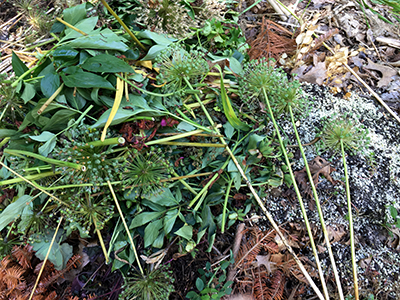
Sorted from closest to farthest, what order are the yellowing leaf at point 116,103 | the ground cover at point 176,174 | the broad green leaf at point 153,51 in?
the yellowing leaf at point 116,103 < the ground cover at point 176,174 < the broad green leaf at point 153,51

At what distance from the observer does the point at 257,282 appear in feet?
3.78

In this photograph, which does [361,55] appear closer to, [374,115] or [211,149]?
[374,115]

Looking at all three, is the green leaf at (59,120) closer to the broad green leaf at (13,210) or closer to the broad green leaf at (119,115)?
A: the broad green leaf at (119,115)

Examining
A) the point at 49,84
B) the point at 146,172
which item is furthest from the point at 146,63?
the point at 146,172

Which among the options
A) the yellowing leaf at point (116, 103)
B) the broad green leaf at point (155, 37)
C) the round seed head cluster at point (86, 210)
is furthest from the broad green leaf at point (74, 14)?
the round seed head cluster at point (86, 210)

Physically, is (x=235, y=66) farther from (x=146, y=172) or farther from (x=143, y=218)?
(x=143, y=218)

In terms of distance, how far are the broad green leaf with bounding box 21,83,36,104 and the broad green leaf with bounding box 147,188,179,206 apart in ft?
2.18

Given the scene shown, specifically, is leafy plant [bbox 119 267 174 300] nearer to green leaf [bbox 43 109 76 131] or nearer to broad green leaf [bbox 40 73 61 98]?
green leaf [bbox 43 109 76 131]

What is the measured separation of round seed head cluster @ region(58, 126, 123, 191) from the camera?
0.95 m

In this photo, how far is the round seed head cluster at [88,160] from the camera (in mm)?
948

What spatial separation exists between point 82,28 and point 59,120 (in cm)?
45

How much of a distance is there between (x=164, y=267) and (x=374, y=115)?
141 centimetres

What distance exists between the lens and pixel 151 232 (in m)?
1.10

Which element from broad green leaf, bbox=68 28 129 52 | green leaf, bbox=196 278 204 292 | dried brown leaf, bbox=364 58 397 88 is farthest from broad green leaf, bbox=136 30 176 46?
dried brown leaf, bbox=364 58 397 88
